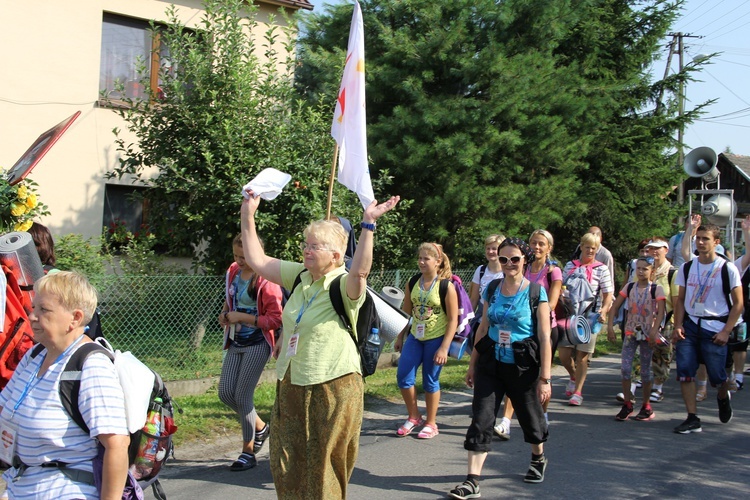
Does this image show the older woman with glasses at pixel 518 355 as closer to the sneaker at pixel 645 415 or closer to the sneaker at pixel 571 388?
the sneaker at pixel 645 415

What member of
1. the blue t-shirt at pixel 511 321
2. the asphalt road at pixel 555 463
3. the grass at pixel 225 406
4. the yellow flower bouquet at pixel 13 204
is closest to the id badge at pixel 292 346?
the asphalt road at pixel 555 463

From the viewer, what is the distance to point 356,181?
15.6 ft

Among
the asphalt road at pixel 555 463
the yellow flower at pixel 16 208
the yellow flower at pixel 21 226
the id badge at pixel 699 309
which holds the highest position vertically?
the yellow flower at pixel 16 208

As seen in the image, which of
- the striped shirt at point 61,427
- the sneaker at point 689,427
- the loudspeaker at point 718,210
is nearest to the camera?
the striped shirt at point 61,427

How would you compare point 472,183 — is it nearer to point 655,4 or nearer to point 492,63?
point 492,63

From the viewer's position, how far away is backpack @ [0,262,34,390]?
13.0 ft

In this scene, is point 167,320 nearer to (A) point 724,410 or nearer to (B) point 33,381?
(B) point 33,381

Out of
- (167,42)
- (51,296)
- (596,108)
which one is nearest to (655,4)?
(596,108)

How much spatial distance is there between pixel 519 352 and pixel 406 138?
682cm

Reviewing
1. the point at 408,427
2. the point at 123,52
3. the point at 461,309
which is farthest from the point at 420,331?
the point at 123,52

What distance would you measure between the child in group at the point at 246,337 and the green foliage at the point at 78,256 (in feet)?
12.5

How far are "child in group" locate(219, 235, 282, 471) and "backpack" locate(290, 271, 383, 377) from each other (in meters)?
1.33

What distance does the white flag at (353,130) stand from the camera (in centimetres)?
476

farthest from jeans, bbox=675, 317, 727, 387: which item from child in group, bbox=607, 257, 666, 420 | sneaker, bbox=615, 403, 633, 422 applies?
sneaker, bbox=615, 403, 633, 422
